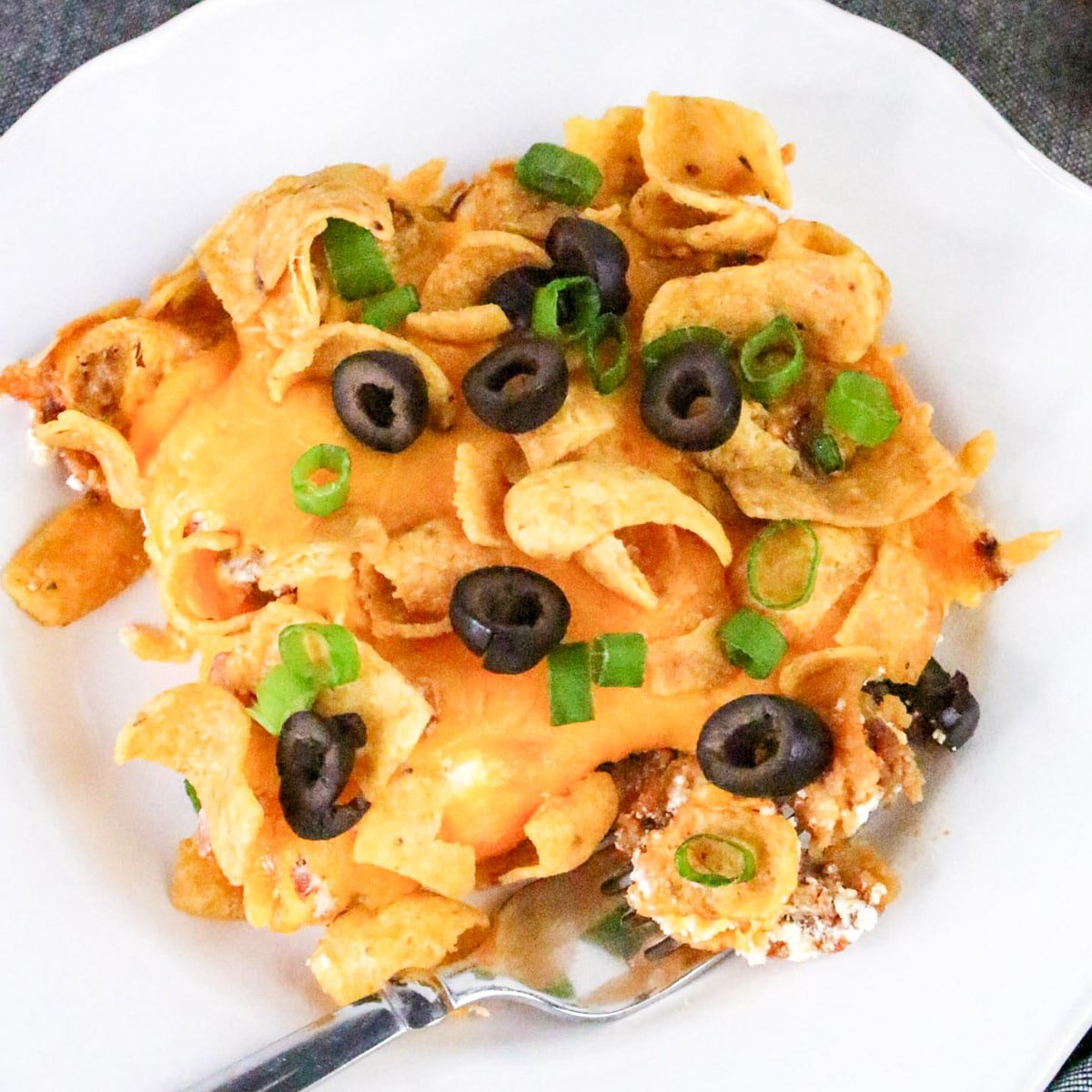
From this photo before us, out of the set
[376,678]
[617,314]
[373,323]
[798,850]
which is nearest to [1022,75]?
[617,314]

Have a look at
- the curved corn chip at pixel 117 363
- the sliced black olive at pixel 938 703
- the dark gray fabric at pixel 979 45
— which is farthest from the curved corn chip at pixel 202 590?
the dark gray fabric at pixel 979 45

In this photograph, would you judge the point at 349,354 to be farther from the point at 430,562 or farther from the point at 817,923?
the point at 817,923

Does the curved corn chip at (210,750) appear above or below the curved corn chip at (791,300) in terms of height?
below

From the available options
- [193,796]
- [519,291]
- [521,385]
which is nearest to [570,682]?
[521,385]

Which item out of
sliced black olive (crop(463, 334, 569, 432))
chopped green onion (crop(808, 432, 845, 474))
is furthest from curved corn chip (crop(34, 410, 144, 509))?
chopped green onion (crop(808, 432, 845, 474))

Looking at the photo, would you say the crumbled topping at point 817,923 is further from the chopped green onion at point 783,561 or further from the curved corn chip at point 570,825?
the chopped green onion at point 783,561

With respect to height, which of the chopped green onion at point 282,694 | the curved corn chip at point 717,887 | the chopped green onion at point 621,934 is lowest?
the chopped green onion at point 621,934

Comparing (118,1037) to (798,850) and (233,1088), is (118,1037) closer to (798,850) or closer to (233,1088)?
(233,1088)
